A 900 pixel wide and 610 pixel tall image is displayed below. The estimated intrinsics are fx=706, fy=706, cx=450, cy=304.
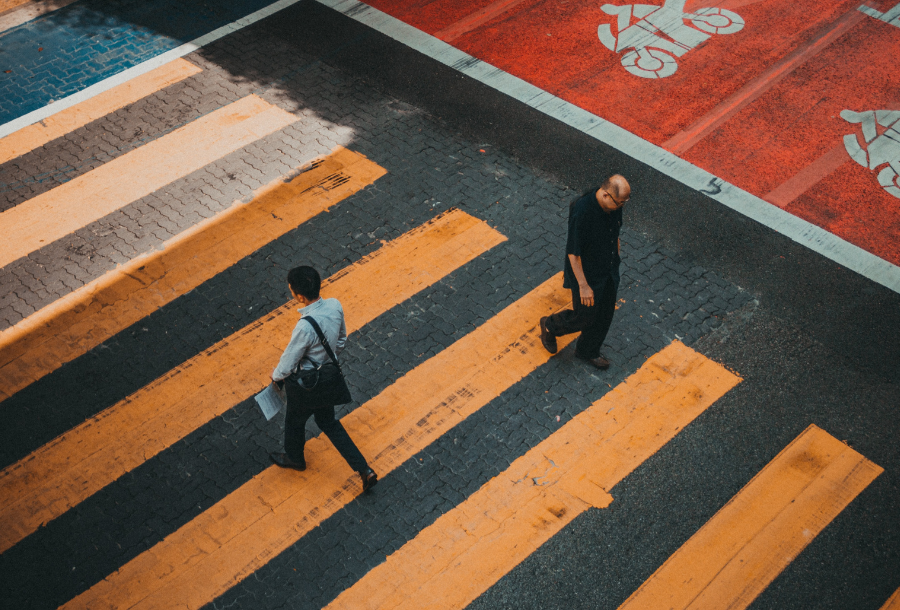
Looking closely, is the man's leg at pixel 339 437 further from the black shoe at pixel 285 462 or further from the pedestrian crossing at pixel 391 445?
the black shoe at pixel 285 462

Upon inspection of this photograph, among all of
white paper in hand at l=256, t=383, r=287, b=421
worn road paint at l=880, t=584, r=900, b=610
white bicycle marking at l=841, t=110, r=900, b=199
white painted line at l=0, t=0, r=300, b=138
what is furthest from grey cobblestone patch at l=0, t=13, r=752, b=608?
white bicycle marking at l=841, t=110, r=900, b=199

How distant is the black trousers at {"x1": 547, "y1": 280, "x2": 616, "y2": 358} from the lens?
5.75 m

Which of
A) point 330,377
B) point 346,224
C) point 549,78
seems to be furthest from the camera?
point 549,78

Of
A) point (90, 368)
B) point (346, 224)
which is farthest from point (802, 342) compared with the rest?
point (90, 368)

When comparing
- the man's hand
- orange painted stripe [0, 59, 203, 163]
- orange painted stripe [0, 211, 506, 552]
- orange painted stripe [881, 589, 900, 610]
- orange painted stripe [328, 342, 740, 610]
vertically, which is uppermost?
orange painted stripe [0, 59, 203, 163]

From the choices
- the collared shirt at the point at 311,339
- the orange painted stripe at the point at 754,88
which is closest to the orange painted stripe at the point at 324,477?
the collared shirt at the point at 311,339

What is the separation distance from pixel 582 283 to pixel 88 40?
8852 mm

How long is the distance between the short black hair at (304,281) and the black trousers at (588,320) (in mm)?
2167

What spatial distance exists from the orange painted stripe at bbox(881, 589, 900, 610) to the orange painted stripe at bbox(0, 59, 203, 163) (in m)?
9.59

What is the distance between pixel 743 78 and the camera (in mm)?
9492

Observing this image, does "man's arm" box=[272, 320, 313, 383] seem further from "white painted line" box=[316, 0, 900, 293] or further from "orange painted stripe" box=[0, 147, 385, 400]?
"white painted line" box=[316, 0, 900, 293]

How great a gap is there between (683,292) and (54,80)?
346 inches

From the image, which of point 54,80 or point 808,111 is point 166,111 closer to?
point 54,80

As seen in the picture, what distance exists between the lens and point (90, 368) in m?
6.38
